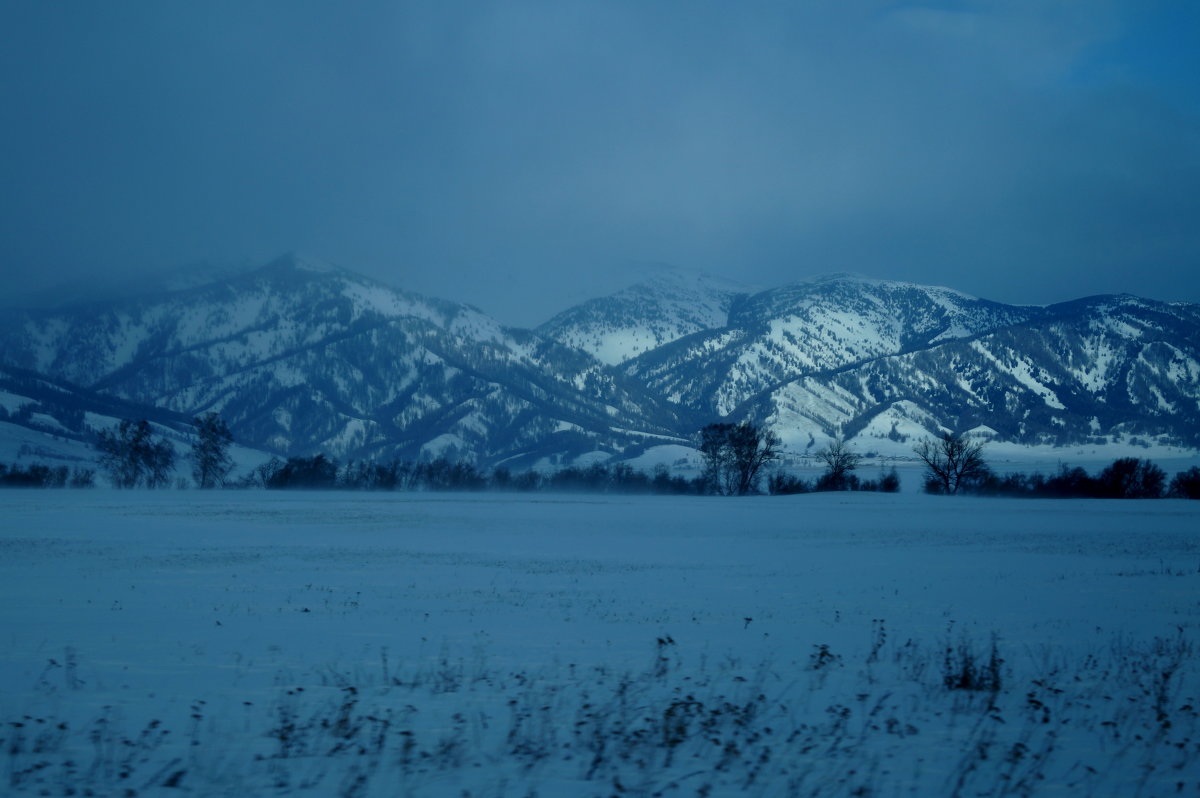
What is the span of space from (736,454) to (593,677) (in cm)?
13089

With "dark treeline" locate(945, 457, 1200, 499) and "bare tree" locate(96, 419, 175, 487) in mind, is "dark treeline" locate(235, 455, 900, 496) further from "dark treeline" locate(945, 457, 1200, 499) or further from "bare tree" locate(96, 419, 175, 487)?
"bare tree" locate(96, 419, 175, 487)

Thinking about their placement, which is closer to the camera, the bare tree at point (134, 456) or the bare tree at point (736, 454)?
the bare tree at point (134, 456)

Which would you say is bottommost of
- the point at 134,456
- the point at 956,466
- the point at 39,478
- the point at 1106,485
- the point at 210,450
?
the point at 39,478

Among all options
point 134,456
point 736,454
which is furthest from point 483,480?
point 134,456

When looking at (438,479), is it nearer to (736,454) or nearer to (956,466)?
(736,454)

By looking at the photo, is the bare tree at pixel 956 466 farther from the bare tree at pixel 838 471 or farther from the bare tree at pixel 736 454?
the bare tree at pixel 736 454

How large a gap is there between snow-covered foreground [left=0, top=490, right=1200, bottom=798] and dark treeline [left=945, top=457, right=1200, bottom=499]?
360 feet

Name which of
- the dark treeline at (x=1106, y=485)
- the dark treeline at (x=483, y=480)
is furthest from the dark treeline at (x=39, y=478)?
the dark treeline at (x=1106, y=485)

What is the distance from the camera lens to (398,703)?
12977 millimetres

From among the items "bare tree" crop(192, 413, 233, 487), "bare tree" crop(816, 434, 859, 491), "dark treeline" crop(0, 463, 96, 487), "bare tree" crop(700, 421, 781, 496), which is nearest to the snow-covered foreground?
"bare tree" crop(700, 421, 781, 496)

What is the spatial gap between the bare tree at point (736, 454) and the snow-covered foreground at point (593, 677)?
105 m

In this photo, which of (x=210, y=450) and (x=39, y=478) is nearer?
(x=210, y=450)

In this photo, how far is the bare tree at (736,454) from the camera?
142250 millimetres

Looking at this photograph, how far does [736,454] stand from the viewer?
144 metres
